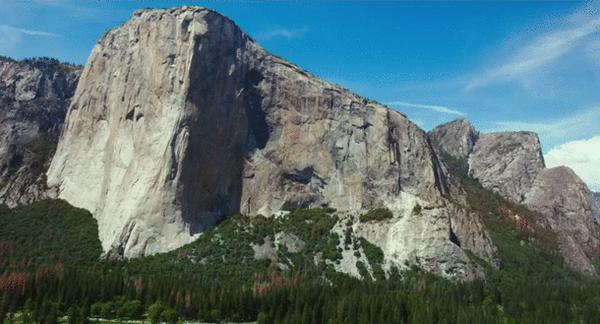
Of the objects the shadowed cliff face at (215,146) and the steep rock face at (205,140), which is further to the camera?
the steep rock face at (205,140)

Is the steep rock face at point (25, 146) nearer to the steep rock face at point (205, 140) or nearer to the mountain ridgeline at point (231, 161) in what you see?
the mountain ridgeline at point (231, 161)

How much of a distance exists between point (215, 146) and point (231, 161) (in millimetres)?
6359

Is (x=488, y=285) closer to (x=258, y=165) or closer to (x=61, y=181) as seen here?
(x=258, y=165)

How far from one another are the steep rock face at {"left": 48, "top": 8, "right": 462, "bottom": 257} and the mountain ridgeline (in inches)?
13.8

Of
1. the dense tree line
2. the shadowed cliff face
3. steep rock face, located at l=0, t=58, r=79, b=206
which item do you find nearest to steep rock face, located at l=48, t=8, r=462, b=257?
the shadowed cliff face

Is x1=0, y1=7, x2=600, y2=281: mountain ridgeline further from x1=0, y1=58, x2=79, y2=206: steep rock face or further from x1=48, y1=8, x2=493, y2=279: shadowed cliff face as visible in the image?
x1=0, y1=58, x2=79, y2=206: steep rock face

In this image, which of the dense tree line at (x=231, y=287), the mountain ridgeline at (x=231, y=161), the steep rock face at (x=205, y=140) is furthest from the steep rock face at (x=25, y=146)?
the dense tree line at (x=231, y=287)

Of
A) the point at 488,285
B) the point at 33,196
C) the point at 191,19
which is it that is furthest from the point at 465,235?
the point at 33,196

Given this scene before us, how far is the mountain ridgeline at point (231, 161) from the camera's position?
131m

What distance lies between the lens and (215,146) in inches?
A: 5709

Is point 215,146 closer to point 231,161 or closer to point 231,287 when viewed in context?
point 231,161

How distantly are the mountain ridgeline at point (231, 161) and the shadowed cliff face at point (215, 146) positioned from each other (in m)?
0.35

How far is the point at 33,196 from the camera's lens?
502ft

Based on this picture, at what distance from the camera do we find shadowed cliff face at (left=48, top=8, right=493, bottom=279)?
13325 centimetres
